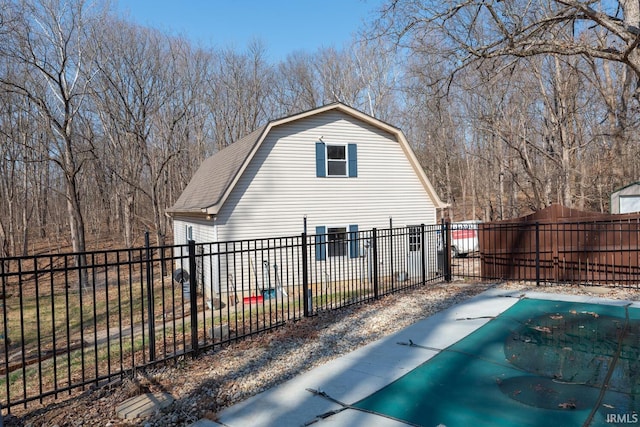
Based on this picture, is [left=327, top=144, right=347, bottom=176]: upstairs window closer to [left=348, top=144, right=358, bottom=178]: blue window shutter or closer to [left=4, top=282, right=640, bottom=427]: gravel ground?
[left=348, top=144, right=358, bottom=178]: blue window shutter

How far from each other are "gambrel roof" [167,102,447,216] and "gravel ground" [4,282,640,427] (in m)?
6.54

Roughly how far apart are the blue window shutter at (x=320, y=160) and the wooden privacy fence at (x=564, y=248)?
5.78 metres

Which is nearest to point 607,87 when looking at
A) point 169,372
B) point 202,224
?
point 202,224

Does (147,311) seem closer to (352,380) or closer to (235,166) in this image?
(235,166)

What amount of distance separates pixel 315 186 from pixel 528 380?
10.6 metres

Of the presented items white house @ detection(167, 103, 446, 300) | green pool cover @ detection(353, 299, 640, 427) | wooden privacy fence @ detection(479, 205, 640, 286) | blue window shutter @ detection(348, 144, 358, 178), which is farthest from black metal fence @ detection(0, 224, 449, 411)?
blue window shutter @ detection(348, 144, 358, 178)

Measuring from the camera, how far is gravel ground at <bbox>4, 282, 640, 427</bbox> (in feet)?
11.8

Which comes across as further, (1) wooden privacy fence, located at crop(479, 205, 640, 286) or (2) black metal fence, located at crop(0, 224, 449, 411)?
(1) wooden privacy fence, located at crop(479, 205, 640, 286)

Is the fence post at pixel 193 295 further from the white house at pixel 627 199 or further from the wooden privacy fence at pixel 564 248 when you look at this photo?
the white house at pixel 627 199

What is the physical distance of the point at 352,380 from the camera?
422cm

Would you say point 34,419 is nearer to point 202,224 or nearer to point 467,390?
point 467,390

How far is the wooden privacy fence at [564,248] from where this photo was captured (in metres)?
8.97

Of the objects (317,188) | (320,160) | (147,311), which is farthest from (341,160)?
(147,311)

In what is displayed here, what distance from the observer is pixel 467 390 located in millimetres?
3818
